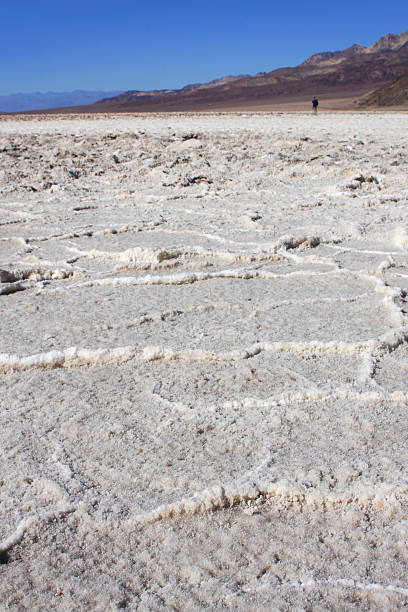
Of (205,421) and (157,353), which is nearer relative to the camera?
(205,421)

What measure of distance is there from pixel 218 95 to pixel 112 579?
57.7m

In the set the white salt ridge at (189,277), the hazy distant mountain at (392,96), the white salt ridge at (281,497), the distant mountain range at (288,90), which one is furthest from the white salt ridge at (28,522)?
the distant mountain range at (288,90)

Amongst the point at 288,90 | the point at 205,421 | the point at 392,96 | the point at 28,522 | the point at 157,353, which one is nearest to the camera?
the point at 28,522

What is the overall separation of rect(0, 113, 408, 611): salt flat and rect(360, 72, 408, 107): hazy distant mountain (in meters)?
24.9

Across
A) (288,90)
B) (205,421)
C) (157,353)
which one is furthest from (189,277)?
(288,90)

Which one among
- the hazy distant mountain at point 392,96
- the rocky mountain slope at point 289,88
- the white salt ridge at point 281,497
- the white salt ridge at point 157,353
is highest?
the rocky mountain slope at point 289,88

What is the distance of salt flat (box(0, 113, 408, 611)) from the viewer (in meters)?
1.29

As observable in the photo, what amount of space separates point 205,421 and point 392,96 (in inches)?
1124

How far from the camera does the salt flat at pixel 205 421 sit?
4.22 ft

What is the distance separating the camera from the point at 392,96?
27328 millimetres

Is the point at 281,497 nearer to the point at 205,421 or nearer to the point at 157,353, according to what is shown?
the point at 205,421

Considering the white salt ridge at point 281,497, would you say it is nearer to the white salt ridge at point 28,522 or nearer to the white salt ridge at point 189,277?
the white salt ridge at point 28,522

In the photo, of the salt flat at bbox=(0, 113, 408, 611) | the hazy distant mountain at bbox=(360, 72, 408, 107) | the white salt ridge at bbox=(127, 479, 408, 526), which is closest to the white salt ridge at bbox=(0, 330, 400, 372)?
the salt flat at bbox=(0, 113, 408, 611)

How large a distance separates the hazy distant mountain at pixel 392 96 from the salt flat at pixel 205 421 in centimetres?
2495
